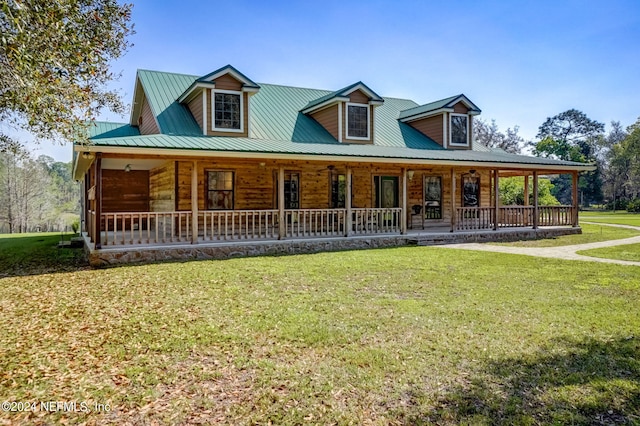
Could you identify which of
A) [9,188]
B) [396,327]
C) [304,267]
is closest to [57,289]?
[304,267]

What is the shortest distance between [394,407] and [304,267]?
22.5ft

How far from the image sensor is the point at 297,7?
45.2ft

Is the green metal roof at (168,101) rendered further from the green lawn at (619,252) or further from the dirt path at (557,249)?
the green lawn at (619,252)

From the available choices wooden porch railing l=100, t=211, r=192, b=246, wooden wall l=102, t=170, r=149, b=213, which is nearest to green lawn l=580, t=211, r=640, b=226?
wooden porch railing l=100, t=211, r=192, b=246

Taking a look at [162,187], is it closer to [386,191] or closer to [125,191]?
[125,191]

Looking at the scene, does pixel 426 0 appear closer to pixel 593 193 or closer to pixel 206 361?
pixel 206 361

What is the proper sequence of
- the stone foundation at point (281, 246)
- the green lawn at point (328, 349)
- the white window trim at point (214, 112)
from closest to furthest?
the green lawn at point (328, 349)
the stone foundation at point (281, 246)
the white window trim at point (214, 112)

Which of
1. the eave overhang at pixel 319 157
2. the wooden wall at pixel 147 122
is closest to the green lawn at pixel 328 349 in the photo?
the eave overhang at pixel 319 157

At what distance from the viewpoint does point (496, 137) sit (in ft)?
180

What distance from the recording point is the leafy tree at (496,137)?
175 ft

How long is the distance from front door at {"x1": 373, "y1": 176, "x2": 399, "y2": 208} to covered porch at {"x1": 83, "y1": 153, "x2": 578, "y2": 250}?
1.7 inches

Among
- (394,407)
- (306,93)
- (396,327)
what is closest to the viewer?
(394,407)

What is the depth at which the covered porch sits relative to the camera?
44.7 ft

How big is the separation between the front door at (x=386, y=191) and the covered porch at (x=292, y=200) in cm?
4
